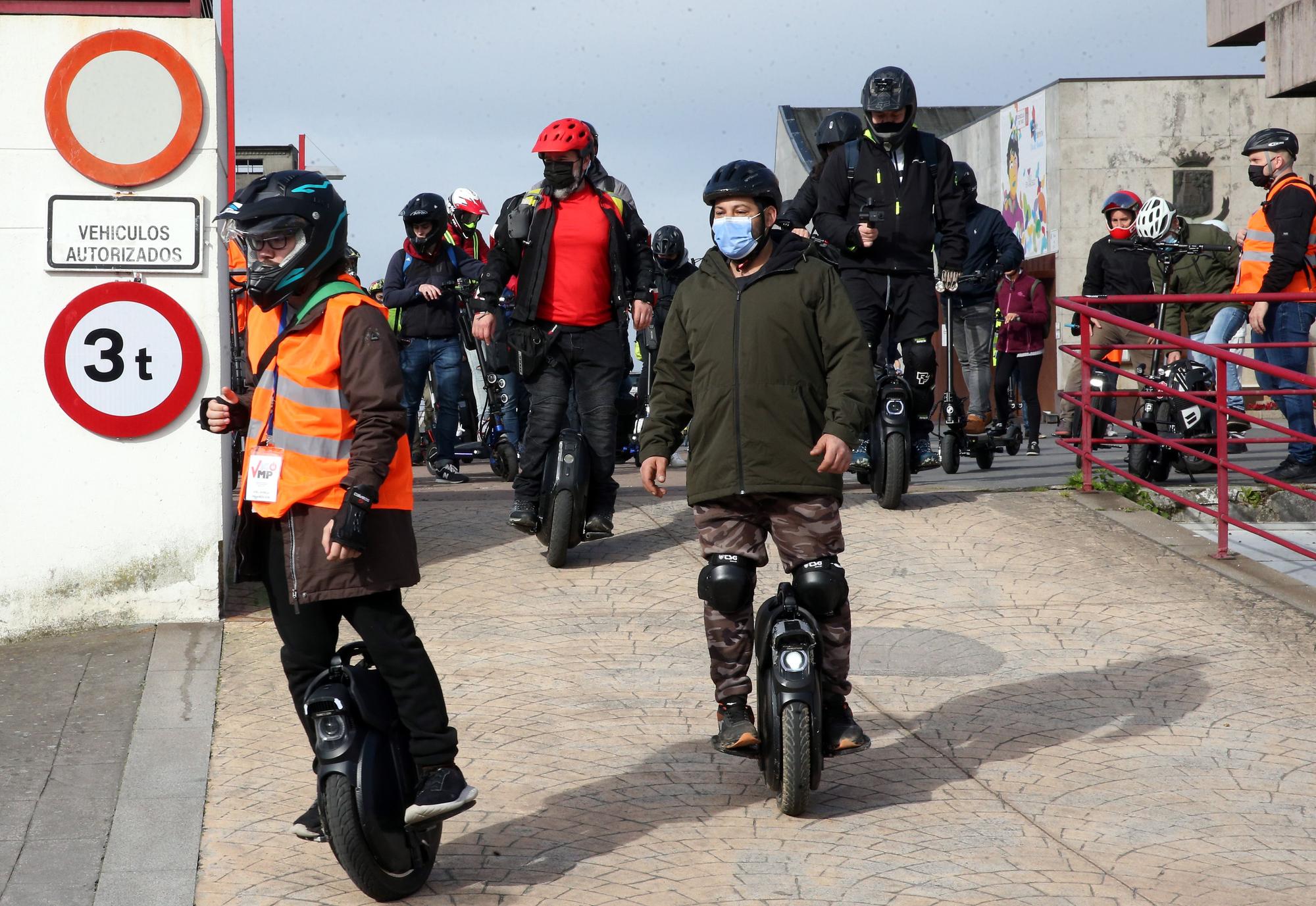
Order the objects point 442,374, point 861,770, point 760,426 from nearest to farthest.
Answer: point 760,426 → point 861,770 → point 442,374

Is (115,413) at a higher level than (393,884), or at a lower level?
higher

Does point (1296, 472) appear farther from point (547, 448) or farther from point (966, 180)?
point (547, 448)

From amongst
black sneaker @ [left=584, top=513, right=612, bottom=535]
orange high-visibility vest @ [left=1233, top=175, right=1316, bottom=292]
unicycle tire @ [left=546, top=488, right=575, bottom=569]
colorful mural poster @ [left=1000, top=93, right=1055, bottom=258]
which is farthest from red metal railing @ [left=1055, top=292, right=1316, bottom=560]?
colorful mural poster @ [left=1000, top=93, right=1055, bottom=258]

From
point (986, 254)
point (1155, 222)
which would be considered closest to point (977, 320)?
point (986, 254)

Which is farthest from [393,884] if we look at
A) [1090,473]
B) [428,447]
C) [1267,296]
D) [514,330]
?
[428,447]

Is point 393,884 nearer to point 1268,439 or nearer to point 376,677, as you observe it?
point 376,677

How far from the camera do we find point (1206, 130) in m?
27.8

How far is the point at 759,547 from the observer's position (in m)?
4.99

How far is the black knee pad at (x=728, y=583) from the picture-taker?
483 centimetres

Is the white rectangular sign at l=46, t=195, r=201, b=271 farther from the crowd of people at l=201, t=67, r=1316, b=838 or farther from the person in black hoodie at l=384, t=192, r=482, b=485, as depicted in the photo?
the person in black hoodie at l=384, t=192, r=482, b=485

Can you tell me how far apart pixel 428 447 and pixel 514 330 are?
20.4ft

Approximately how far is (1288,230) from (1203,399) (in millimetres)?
1300

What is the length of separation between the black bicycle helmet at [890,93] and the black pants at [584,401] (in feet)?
6.14

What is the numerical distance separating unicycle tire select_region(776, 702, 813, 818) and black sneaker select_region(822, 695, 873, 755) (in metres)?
0.22
